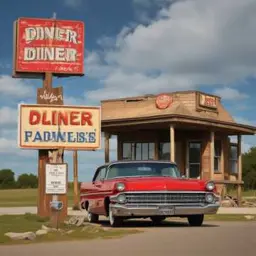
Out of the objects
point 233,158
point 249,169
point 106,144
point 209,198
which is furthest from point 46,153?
point 249,169

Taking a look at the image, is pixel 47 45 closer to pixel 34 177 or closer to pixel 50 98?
pixel 50 98

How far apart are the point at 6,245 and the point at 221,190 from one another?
955 inches

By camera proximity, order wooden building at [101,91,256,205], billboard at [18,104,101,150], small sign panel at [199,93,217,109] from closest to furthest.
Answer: billboard at [18,104,101,150], wooden building at [101,91,256,205], small sign panel at [199,93,217,109]

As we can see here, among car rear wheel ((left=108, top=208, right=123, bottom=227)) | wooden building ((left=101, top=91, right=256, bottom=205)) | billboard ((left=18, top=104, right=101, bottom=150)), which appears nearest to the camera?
car rear wheel ((left=108, top=208, right=123, bottom=227))

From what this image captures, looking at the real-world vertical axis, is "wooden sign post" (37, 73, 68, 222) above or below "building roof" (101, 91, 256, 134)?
below

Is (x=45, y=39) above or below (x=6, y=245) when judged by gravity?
above

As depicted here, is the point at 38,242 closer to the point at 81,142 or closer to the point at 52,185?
the point at 52,185

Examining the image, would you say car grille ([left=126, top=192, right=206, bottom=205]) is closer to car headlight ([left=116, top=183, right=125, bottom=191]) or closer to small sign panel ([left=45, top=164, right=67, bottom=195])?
car headlight ([left=116, top=183, right=125, bottom=191])

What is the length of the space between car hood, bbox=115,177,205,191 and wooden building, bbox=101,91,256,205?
48.6 feet

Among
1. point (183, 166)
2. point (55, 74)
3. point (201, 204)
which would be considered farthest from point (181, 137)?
point (201, 204)

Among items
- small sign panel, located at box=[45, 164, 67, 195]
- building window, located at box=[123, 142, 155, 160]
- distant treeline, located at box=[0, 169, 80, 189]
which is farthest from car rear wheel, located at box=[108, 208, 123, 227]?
distant treeline, located at box=[0, 169, 80, 189]

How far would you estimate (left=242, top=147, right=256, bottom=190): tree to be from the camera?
99.6m

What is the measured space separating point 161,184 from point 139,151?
1994 centimetres

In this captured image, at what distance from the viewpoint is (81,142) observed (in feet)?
58.5
